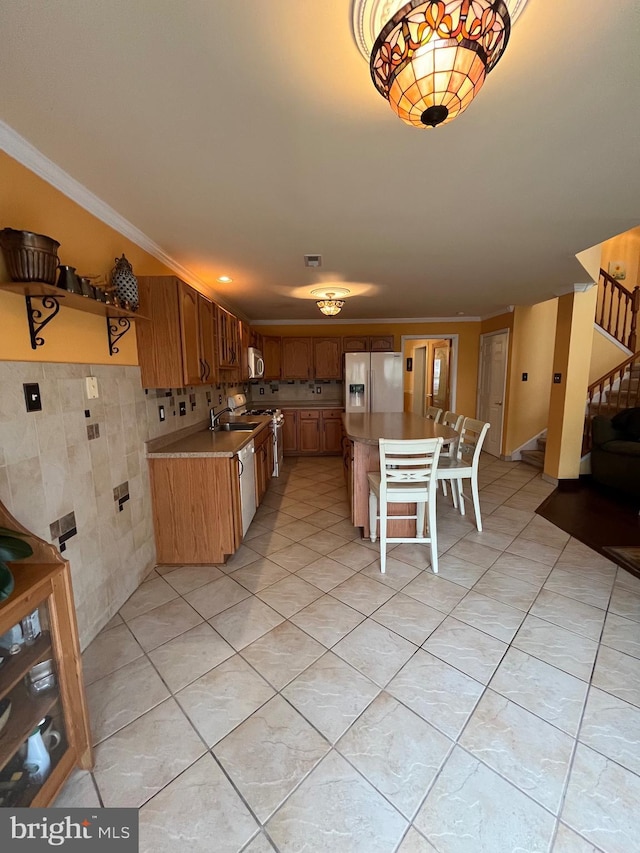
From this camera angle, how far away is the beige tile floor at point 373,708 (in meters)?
1.04

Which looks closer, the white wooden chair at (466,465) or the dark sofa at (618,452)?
the white wooden chair at (466,465)

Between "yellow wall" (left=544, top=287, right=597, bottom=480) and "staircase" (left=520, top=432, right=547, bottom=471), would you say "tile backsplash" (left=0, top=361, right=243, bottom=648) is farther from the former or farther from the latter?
"staircase" (left=520, top=432, right=547, bottom=471)

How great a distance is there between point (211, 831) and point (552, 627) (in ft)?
6.02

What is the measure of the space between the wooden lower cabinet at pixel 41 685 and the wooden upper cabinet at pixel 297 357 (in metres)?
4.88

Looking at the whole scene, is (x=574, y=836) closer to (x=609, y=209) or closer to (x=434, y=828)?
(x=434, y=828)

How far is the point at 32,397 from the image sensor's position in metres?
1.45

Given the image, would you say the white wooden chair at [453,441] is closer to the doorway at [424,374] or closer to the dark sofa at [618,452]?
the dark sofa at [618,452]

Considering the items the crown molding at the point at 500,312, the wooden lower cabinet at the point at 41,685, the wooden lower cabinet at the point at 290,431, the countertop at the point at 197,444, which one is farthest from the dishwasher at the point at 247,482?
the crown molding at the point at 500,312

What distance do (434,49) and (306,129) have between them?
2.37 feet

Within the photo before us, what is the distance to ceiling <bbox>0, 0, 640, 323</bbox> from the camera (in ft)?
3.14

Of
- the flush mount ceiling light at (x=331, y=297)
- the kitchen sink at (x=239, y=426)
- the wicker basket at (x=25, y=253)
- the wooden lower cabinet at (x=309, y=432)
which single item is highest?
the flush mount ceiling light at (x=331, y=297)

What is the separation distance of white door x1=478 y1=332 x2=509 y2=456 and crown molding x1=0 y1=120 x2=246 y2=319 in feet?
15.9

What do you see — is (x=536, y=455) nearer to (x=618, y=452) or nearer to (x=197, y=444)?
(x=618, y=452)

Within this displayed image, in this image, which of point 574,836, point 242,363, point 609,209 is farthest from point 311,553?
point 609,209
